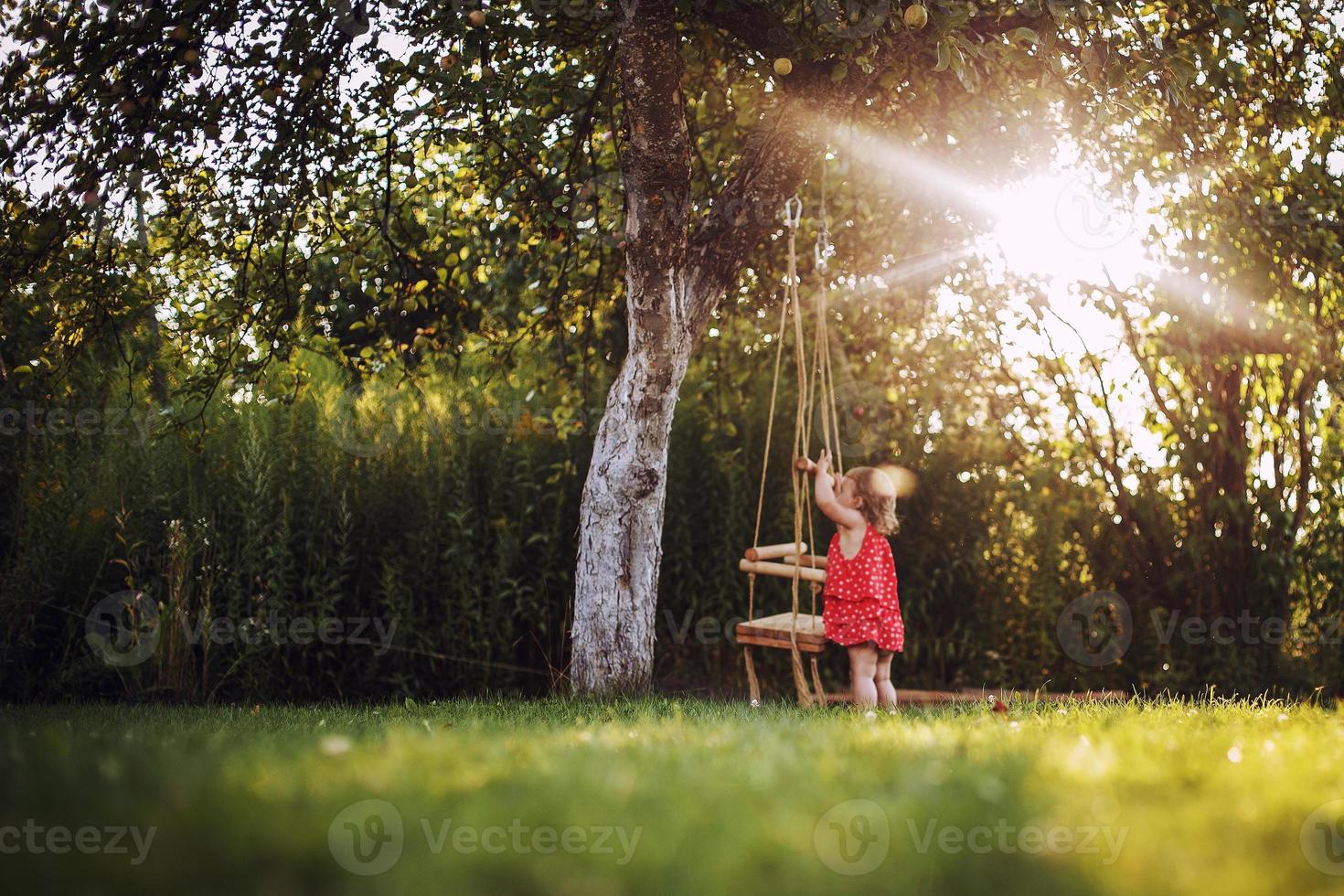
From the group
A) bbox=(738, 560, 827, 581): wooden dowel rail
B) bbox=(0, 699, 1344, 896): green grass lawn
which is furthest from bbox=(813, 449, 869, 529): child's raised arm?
bbox=(0, 699, 1344, 896): green grass lawn

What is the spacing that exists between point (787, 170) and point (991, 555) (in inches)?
126

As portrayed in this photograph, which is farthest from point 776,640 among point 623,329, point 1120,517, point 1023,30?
point 623,329

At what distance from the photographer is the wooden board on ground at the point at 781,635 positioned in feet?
14.3

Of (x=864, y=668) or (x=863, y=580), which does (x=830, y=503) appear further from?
(x=864, y=668)

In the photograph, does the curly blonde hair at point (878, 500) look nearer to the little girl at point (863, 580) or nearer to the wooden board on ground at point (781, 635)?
the little girl at point (863, 580)

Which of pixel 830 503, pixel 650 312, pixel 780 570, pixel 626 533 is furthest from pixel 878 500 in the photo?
pixel 650 312

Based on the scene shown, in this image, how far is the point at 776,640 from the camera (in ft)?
14.7

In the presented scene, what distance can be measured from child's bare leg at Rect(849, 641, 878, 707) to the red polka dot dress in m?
0.05

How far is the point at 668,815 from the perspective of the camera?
172 cm

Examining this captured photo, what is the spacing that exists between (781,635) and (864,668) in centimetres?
68

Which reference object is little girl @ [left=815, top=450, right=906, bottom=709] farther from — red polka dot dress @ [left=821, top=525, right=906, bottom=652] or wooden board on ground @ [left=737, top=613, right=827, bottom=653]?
wooden board on ground @ [left=737, top=613, right=827, bottom=653]

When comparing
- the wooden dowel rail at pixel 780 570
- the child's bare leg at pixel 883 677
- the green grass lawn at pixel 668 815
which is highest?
the wooden dowel rail at pixel 780 570

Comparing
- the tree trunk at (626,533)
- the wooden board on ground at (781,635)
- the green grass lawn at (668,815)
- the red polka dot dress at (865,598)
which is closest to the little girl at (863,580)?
the red polka dot dress at (865,598)

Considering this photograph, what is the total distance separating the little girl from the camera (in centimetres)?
482
